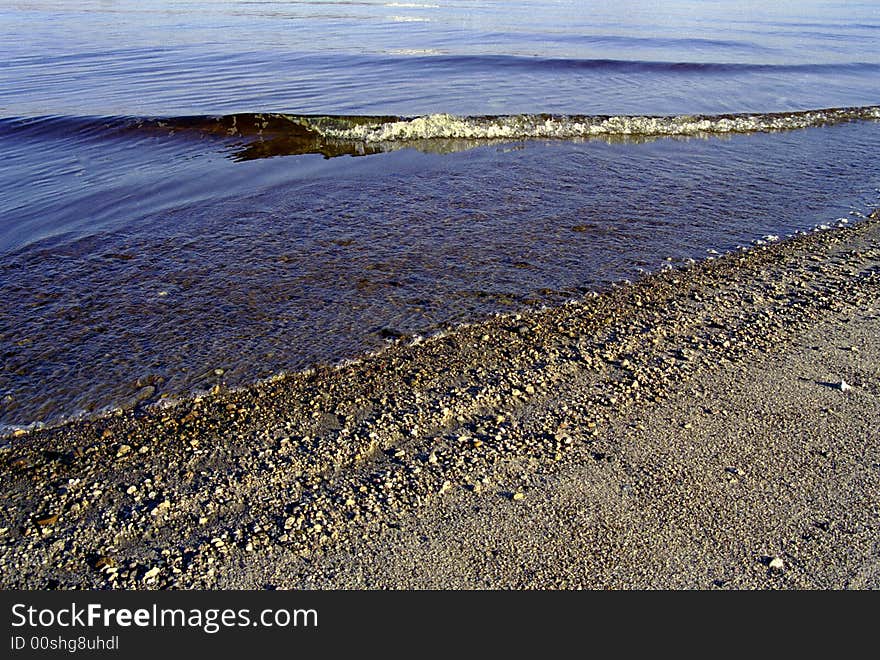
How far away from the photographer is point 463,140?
45.3ft

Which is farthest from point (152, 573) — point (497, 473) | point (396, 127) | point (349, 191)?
point (396, 127)

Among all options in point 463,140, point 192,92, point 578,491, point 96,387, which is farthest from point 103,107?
point 578,491

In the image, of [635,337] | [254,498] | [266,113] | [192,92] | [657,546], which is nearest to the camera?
[657,546]

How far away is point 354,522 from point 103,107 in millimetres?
16156

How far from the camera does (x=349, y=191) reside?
401 inches

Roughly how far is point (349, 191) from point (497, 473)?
6968 mm

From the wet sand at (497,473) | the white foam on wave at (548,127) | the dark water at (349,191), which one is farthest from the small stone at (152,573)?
the white foam on wave at (548,127)

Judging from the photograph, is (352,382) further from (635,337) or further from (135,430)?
(635,337)

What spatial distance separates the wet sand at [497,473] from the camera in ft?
11.6

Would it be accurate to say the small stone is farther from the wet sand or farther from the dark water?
the dark water

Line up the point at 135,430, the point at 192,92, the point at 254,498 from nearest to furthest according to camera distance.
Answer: the point at 254,498
the point at 135,430
the point at 192,92

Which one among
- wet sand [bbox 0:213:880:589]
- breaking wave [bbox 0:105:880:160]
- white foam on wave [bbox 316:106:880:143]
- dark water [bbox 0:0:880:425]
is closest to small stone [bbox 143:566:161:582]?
wet sand [bbox 0:213:880:589]

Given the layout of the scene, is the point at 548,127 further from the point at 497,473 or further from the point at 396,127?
the point at 497,473

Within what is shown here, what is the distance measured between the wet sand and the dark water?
748mm
